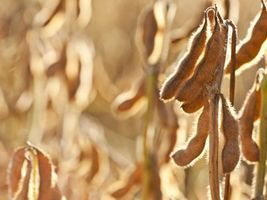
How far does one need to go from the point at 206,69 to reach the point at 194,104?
0.17ft

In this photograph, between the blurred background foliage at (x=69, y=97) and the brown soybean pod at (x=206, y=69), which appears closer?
the brown soybean pod at (x=206, y=69)

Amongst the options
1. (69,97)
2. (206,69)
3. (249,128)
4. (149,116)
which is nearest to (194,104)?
(206,69)

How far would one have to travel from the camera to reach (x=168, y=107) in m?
1.86

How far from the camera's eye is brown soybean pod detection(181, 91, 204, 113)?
117 cm

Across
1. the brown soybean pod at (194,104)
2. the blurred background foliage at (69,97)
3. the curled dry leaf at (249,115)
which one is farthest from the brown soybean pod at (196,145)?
the blurred background foliage at (69,97)

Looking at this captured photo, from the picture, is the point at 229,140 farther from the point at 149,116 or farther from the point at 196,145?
the point at 149,116

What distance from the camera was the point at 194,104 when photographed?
3.86 feet

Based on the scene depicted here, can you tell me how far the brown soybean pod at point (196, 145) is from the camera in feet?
3.83

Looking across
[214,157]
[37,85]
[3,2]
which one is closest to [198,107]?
[214,157]

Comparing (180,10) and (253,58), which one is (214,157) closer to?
(253,58)

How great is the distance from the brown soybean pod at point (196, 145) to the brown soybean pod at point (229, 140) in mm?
25

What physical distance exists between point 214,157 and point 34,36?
119 centimetres

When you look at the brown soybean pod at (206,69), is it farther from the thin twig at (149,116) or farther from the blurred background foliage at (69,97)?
the thin twig at (149,116)

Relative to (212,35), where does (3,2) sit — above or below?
above
